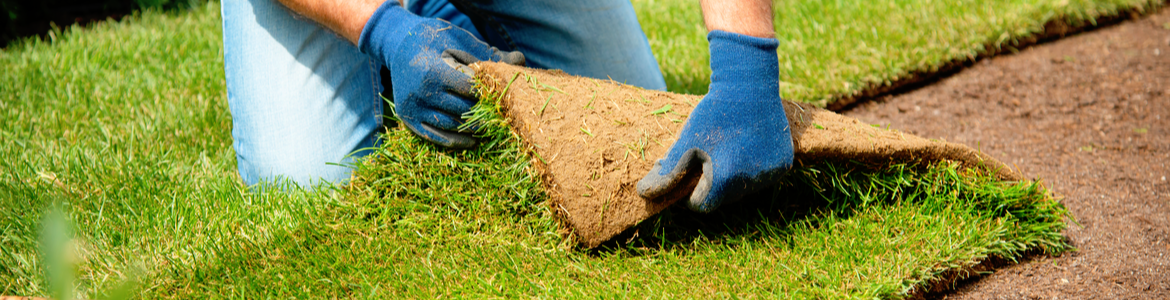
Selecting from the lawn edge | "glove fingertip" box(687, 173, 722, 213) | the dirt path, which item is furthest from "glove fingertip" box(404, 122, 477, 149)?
the lawn edge

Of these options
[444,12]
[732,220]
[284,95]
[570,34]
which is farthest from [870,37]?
[284,95]

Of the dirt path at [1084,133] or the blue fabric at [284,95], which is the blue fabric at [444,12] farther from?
the dirt path at [1084,133]

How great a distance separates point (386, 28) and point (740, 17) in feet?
2.97

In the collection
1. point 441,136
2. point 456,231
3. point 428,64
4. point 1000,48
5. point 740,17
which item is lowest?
point 456,231

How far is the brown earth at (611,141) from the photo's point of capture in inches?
63.4

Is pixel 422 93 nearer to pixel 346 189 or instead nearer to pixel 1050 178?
pixel 346 189

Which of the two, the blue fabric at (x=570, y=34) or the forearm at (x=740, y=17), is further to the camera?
the blue fabric at (x=570, y=34)

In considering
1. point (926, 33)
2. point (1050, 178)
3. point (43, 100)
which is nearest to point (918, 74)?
point (926, 33)

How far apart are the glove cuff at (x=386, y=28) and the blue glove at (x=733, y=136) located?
2.39 ft

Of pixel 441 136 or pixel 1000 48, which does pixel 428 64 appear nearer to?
pixel 441 136

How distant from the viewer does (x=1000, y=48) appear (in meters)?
3.14

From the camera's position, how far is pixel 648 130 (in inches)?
65.6

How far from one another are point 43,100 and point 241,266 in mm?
1726

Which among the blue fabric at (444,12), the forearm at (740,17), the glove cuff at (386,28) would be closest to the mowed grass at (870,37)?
the blue fabric at (444,12)
